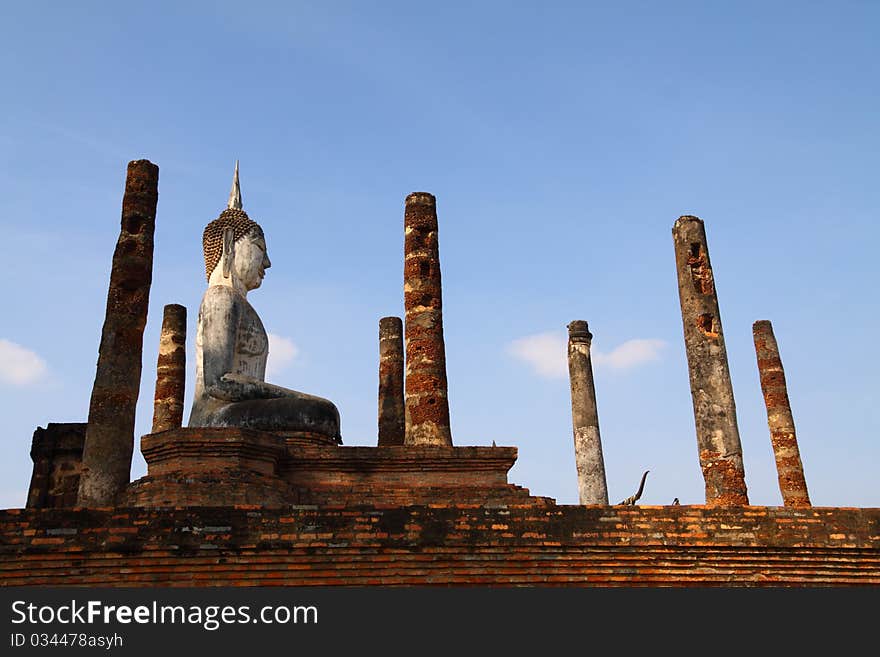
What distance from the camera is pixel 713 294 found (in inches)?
440

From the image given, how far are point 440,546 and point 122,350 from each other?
4964 millimetres

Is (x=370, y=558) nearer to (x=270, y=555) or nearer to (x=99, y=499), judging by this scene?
(x=270, y=555)

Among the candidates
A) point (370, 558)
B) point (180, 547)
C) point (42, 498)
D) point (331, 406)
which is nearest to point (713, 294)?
point (331, 406)

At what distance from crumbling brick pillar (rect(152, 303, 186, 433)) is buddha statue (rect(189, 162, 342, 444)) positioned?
412 cm

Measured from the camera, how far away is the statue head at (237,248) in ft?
38.0

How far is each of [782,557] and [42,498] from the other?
33.3 feet

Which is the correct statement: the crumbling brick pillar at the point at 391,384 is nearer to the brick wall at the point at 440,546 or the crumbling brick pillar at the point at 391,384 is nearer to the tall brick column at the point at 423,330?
the tall brick column at the point at 423,330

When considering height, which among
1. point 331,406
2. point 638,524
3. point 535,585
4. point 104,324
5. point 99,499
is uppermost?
point 104,324

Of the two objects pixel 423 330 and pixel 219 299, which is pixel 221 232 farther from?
pixel 423 330

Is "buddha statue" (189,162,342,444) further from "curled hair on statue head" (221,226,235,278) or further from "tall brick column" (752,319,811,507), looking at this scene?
"tall brick column" (752,319,811,507)

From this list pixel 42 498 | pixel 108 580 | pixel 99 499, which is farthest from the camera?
pixel 42 498

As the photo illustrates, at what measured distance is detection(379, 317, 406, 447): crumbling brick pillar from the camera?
15367mm

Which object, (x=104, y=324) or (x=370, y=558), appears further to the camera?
(x=104, y=324)

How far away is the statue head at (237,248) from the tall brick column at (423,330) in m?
2.01
